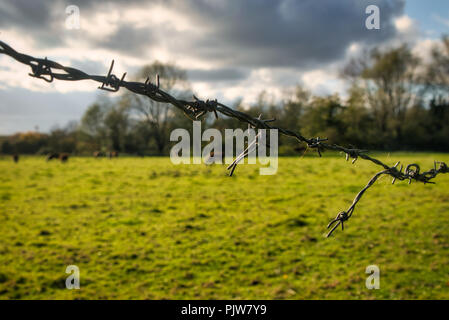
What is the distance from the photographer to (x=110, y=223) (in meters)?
12.0

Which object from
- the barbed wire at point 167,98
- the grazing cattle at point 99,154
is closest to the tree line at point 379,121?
the grazing cattle at point 99,154

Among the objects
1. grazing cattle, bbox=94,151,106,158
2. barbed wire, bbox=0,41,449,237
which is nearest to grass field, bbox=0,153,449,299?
barbed wire, bbox=0,41,449,237

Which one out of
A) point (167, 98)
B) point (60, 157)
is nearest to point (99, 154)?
point (60, 157)

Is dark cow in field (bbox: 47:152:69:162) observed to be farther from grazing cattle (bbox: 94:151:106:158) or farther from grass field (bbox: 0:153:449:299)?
grass field (bbox: 0:153:449:299)

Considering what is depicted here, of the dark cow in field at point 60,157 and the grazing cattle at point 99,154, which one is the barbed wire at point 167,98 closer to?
the dark cow in field at point 60,157

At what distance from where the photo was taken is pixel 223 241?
400 inches

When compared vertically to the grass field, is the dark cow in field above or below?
above

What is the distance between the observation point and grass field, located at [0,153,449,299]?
7.50 meters

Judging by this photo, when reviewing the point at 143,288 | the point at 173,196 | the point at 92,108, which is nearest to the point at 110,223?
the point at 173,196

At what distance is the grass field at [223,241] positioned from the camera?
7.50 meters

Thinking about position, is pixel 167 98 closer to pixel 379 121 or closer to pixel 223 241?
pixel 223 241

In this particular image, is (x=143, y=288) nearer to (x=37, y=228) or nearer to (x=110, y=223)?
(x=110, y=223)

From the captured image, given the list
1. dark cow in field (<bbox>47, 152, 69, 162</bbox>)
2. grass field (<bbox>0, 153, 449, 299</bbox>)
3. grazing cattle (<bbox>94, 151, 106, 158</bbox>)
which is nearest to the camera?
grass field (<bbox>0, 153, 449, 299</bbox>)
